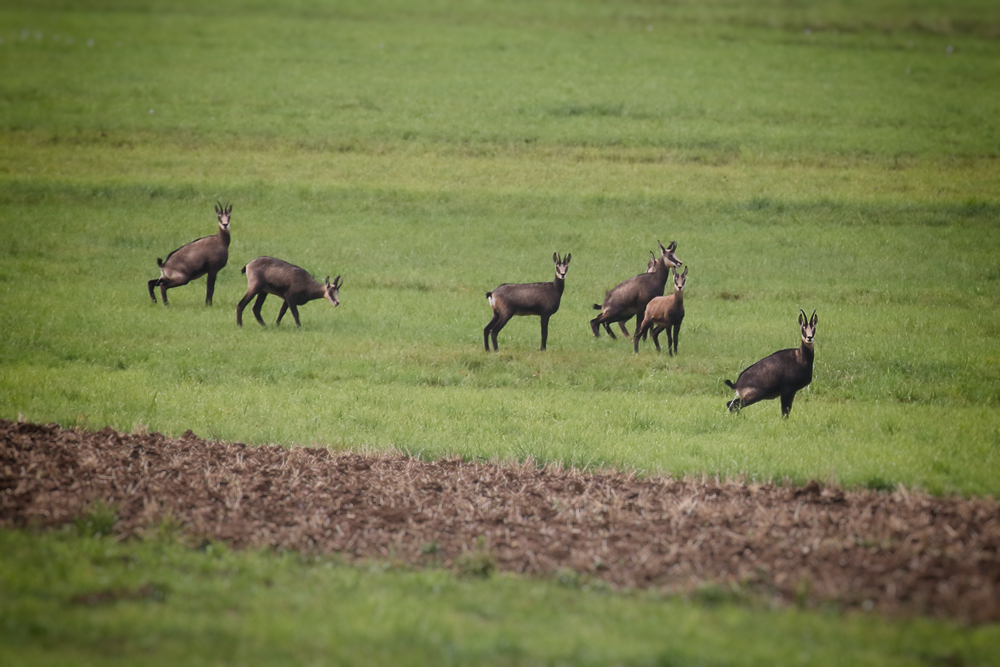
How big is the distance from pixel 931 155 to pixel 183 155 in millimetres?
26940

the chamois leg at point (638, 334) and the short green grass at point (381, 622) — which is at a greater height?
the chamois leg at point (638, 334)

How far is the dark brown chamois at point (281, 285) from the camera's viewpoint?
21.9 m

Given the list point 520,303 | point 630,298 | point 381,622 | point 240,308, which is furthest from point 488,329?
point 381,622

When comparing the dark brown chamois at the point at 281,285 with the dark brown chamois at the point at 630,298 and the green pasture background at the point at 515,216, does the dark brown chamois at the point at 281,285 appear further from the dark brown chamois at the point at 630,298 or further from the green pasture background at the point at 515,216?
the dark brown chamois at the point at 630,298

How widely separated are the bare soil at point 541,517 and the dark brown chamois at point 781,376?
3138 millimetres

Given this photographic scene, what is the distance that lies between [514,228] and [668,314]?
12625 mm

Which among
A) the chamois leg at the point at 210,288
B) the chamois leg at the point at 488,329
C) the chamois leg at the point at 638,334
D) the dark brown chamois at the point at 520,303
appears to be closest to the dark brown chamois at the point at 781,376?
the chamois leg at the point at 638,334

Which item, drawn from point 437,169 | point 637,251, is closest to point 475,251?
point 637,251

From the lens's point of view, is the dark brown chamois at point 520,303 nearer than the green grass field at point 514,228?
No

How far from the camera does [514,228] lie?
31750 millimetres

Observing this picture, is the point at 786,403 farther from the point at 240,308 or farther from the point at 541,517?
the point at 240,308

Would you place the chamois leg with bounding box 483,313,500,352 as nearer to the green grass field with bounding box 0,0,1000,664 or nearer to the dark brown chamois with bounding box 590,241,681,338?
the green grass field with bounding box 0,0,1000,664

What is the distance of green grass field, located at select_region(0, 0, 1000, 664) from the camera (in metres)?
14.2

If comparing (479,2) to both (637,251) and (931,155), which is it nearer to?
(931,155)
